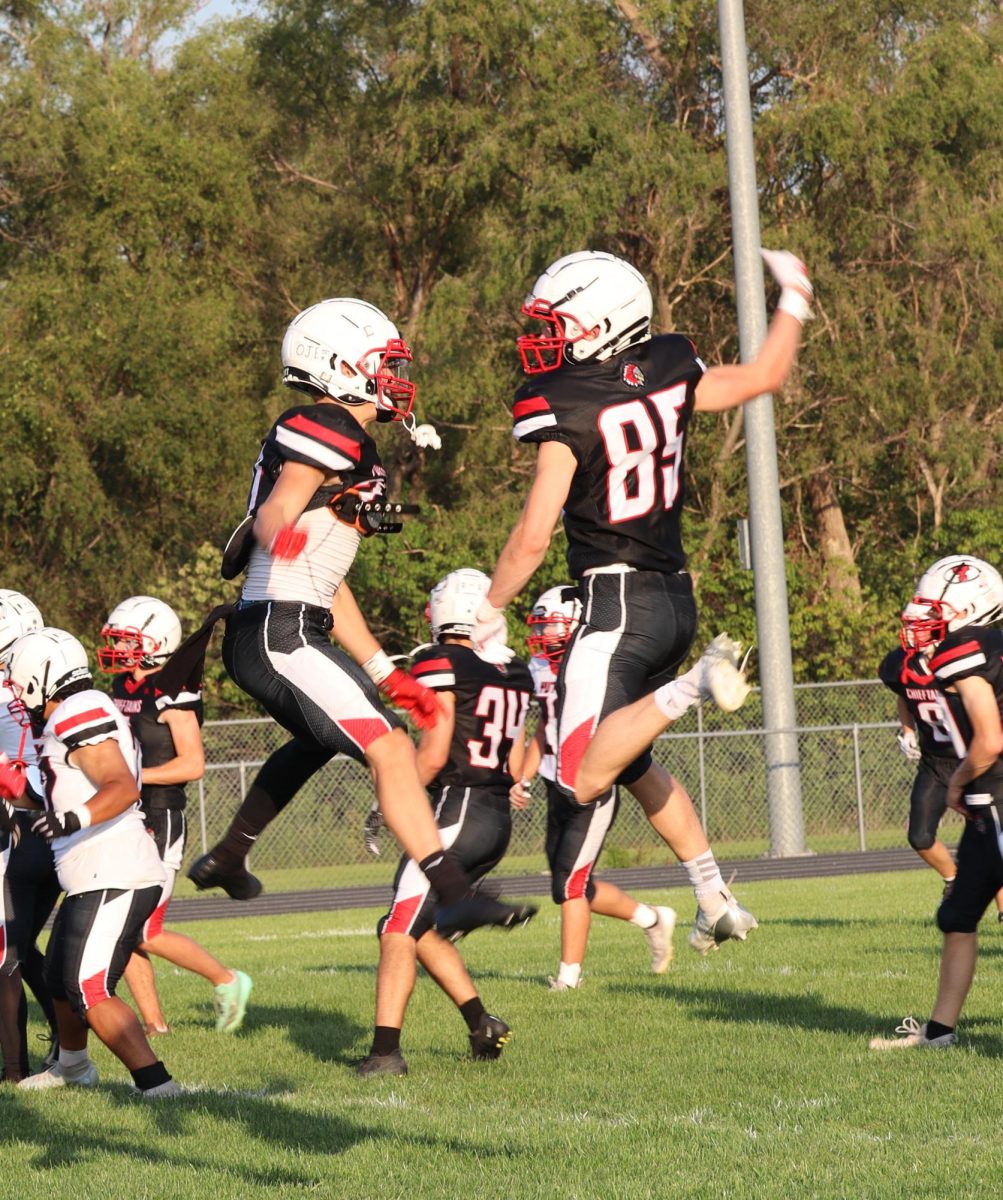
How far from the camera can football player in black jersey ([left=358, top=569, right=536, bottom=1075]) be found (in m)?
7.82

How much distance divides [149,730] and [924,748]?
18.5ft

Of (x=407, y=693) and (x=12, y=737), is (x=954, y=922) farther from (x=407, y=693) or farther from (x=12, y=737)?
(x=12, y=737)

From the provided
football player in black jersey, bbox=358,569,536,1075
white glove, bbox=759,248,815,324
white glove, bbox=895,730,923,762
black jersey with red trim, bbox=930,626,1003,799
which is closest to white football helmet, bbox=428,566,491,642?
football player in black jersey, bbox=358,569,536,1075

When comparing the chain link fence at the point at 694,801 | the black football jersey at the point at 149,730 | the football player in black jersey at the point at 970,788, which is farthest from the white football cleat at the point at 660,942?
the chain link fence at the point at 694,801

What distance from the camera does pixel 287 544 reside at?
5.98 m

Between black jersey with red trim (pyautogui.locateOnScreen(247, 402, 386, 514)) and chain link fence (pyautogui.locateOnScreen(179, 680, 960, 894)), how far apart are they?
1548 centimetres

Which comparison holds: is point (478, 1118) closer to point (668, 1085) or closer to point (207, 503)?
point (668, 1085)

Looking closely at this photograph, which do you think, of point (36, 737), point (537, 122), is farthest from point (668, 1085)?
point (537, 122)

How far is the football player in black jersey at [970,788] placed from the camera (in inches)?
284

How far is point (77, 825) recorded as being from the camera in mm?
6641

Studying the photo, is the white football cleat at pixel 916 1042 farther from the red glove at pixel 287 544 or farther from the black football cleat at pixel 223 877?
the red glove at pixel 287 544

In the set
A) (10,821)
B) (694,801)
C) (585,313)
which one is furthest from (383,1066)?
(694,801)

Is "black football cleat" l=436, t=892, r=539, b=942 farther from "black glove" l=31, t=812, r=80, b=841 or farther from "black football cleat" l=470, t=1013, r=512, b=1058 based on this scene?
"black football cleat" l=470, t=1013, r=512, b=1058

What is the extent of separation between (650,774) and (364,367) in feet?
6.02
